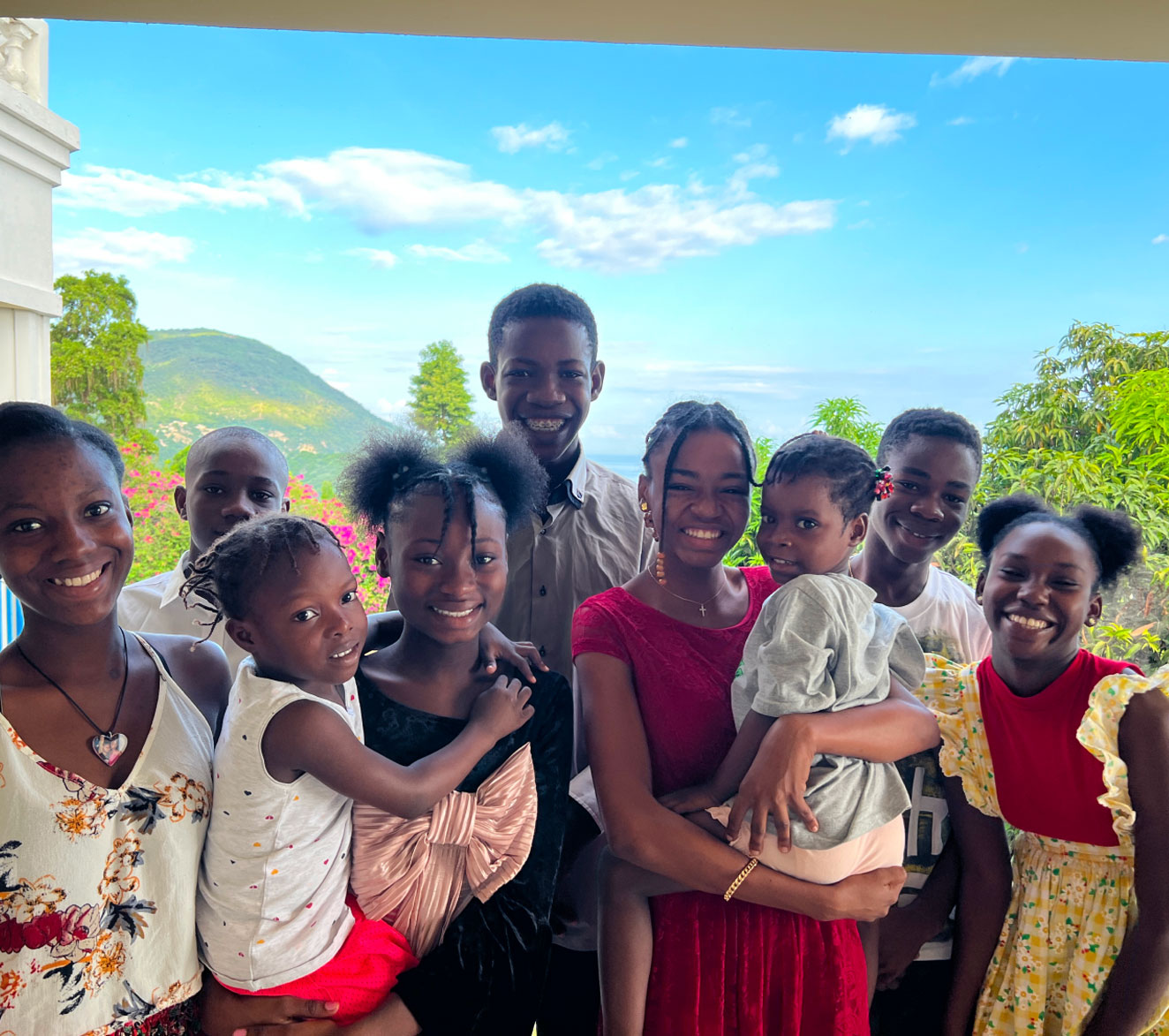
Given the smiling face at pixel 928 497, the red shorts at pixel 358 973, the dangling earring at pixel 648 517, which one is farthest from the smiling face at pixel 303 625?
the smiling face at pixel 928 497

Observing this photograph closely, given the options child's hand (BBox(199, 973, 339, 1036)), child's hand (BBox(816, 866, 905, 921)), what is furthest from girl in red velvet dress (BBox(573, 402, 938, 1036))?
child's hand (BBox(199, 973, 339, 1036))

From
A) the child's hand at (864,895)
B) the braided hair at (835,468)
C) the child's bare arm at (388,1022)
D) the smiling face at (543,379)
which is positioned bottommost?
the child's bare arm at (388,1022)

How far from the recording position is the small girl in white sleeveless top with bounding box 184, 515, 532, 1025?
56.1 inches

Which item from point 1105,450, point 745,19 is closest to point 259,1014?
point 745,19

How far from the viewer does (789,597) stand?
65.5 inches

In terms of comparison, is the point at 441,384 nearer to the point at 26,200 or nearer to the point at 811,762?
the point at 26,200

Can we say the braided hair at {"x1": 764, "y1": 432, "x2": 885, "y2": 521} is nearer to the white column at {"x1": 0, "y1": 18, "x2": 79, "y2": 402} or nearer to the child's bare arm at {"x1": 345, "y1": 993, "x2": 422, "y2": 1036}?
the child's bare arm at {"x1": 345, "y1": 993, "x2": 422, "y2": 1036}

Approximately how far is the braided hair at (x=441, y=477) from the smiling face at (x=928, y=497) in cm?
97

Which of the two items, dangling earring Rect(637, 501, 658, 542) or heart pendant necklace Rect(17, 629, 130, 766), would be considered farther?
dangling earring Rect(637, 501, 658, 542)

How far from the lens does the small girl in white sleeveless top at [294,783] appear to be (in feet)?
4.67

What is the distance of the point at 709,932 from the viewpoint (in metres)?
1.65

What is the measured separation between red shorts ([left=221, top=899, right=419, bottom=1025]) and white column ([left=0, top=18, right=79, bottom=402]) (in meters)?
7.08

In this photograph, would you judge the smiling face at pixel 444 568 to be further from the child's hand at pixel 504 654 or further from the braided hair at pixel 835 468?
the braided hair at pixel 835 468

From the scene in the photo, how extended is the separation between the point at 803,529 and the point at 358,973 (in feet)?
4.07
